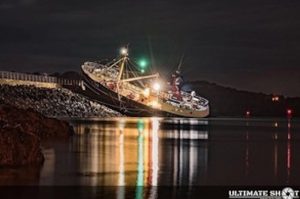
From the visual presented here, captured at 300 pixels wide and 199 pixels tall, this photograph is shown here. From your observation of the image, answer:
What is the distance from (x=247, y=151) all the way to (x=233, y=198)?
34190mm

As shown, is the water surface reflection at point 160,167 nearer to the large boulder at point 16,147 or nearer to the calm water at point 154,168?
the calm water at point 154,168

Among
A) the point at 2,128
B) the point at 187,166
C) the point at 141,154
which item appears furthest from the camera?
the point at 141,154

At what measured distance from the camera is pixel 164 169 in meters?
39.5

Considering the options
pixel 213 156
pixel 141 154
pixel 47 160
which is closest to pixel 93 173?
pixel 47 160

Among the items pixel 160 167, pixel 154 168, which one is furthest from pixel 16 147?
pixel 160 167

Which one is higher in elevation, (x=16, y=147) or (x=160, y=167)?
(x=16, y=147)

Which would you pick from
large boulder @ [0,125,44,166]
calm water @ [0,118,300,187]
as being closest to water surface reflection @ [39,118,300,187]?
calm water @ [0,118,300,187]

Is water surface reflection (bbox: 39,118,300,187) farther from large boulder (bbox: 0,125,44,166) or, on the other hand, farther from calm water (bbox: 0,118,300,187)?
large boulder (bbox: 0,125,44,166)

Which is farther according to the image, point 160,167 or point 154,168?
point 160,167

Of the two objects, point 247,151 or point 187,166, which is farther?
point 247,151

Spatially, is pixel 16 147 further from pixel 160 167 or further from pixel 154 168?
pixel 160 167

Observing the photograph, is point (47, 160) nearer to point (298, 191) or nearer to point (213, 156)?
point (213, 156)

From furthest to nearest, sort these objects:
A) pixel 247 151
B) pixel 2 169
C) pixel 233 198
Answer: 1. pixel 247 151
2. pixel 2 169
3. pixel 233 198

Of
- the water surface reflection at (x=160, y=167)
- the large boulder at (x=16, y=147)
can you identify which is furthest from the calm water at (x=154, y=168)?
the large boulder at (x=16, y=147)
